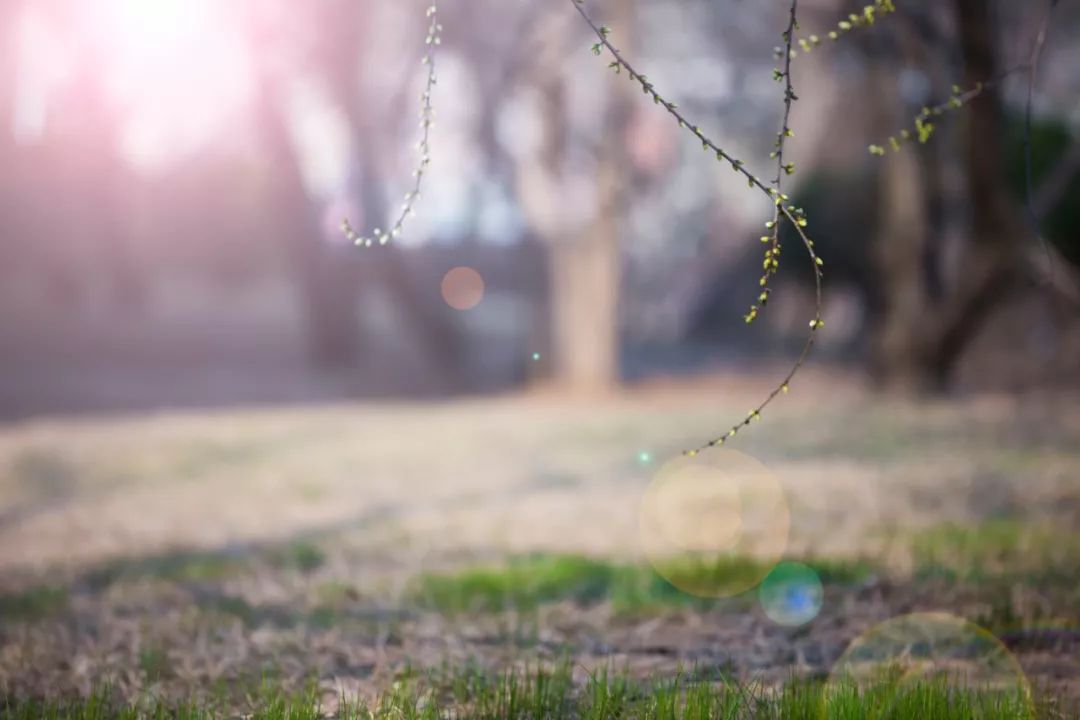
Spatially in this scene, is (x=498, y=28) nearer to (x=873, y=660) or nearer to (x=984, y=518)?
(x=984, y=518)

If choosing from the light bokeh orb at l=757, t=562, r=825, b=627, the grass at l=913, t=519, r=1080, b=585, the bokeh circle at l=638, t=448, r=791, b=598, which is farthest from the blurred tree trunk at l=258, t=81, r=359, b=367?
the light bokeh orb at l=757, t=562, r=825, b=627

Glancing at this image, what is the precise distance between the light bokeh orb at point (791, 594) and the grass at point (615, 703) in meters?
1.09

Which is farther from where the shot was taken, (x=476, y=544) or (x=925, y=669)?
(x=476, y=544)

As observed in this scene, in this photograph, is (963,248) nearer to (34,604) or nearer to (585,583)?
(585,583)

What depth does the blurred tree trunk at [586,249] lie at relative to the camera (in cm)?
1482

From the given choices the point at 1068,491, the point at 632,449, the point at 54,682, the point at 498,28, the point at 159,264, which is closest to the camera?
the point at 54,682

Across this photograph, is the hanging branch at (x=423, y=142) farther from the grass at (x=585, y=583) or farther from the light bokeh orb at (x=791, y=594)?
the light bokeh orb at (x=791, y=594)

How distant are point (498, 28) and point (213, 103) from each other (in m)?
4.82

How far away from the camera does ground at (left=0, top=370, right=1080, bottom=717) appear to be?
11.7 feet

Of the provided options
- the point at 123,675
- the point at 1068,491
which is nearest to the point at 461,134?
the point at 1068,491

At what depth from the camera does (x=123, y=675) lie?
11.1ft

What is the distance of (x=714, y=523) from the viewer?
22.8 feet

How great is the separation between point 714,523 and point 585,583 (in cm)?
219

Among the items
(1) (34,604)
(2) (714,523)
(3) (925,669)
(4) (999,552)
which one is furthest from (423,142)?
(2) (714,523)
